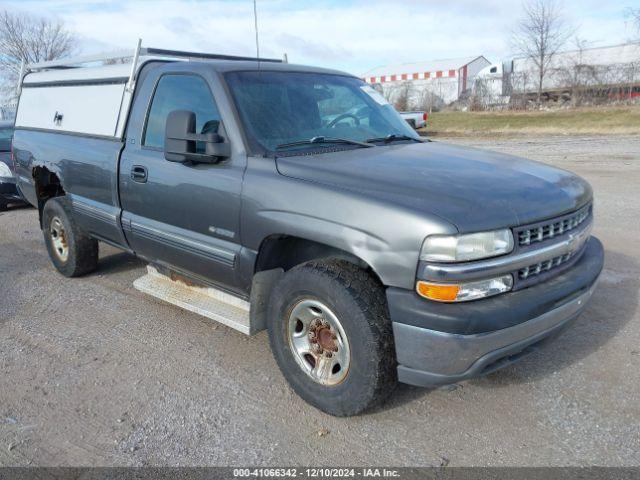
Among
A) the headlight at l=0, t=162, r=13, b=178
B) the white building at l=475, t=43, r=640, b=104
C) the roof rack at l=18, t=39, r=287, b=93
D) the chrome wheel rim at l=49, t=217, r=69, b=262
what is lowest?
the chrome wheel rim at l=49, t=217, r=69, b=262

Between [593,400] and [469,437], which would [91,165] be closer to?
[469,437]

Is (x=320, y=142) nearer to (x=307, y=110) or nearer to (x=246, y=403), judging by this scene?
(x=307, y=110)

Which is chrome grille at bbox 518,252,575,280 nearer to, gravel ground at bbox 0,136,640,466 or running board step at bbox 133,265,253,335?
gravel ground at bbox 0,136,640,466

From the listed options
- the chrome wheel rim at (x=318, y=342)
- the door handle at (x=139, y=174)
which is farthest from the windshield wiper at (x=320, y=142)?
the door handle at (x=139, y=174)

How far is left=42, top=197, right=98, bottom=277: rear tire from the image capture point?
5.26m

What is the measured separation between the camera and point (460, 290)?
261cm

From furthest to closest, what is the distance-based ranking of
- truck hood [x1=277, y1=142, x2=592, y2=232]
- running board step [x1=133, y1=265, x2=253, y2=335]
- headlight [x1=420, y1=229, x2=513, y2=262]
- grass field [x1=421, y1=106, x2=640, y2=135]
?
grass field [x1=421, y1=106, x2=640, y2=135] < running board step [x1=133, y1=265, x2=253, y2=335] < truck hood [x1=277, y1=142, x2=592, y2=232] < headlight [x1=420, y1=229, x2=513, y2=262]

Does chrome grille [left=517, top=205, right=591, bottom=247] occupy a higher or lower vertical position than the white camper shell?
lower

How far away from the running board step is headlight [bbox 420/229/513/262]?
141 centimetres

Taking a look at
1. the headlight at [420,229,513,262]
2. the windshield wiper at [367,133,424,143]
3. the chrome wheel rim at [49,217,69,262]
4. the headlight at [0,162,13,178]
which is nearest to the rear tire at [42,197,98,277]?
the chrome wheel rim at [49,217,69,262]

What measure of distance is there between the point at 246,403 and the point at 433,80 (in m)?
45.2

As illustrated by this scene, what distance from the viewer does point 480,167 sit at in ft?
11.0

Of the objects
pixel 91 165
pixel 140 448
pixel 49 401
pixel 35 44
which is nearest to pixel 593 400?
pixel 140 448

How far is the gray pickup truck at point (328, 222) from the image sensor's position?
8.68 ft
